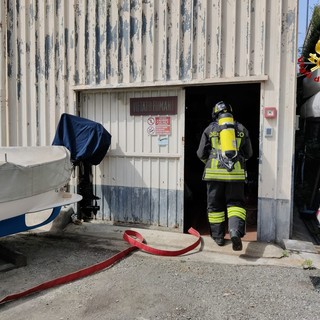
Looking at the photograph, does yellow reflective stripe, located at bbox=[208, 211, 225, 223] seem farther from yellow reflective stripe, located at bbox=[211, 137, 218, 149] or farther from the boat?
the boat

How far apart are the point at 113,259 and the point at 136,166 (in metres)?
1.84

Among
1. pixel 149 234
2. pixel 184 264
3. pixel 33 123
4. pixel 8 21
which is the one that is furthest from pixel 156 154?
A: pixel 8 21

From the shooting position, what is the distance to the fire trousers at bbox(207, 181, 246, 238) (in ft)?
14.5

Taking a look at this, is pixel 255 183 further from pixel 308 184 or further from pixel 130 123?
pixel 130 123

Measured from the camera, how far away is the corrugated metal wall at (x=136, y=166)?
533 centimetres

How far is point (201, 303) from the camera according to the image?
3.14 metres

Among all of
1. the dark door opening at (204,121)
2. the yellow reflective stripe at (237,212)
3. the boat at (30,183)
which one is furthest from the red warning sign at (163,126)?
the yellow reflective stripe at (237,212)

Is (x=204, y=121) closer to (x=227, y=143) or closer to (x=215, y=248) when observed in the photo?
(x=227, y=143)

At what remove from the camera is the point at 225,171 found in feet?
14.5

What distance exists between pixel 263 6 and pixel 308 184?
350cm

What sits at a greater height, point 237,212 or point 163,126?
point 163,126

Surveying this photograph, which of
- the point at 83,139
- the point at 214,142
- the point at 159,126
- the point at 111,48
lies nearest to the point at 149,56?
the point at 111,48

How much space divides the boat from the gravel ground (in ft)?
2.04

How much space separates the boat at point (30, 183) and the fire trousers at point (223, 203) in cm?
182
